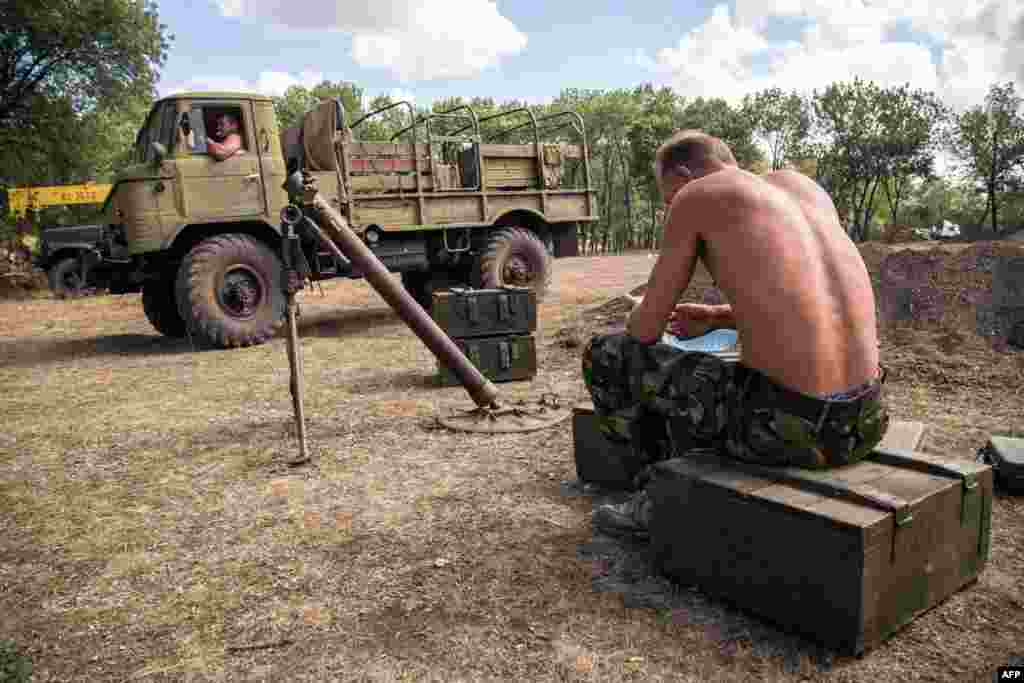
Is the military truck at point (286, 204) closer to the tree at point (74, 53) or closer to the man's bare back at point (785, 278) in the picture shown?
the man's bare back at point (785, 278)

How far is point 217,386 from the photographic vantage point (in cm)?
628

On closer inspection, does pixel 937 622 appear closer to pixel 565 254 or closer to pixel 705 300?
pixel 705 300

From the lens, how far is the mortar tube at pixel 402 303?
434 cm

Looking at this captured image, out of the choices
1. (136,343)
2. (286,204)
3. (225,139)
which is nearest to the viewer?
(286,204)

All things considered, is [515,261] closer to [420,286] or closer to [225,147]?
[420,286]

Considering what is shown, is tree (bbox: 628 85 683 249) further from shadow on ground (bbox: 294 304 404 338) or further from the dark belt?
the dark belt

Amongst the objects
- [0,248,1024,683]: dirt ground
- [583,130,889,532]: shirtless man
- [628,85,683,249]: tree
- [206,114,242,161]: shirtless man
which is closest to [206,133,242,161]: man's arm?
[206,114,242,161]: shirtless man

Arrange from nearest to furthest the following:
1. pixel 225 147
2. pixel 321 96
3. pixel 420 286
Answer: pixel 225 147
pixel 420 286
pixel 321 96

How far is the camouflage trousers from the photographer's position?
7.22ft

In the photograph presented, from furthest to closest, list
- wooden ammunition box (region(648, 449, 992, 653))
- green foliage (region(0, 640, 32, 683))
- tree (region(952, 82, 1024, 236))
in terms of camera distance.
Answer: tree (region(952, 82, 1024, 236)), green foliage (region(0, 640, 32, 683)), wooden ammunition box (region(648, 449, 992, 653))

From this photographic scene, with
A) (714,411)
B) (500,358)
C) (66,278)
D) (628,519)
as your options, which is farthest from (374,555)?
(66,278)

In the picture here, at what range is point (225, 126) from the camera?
8117 mm

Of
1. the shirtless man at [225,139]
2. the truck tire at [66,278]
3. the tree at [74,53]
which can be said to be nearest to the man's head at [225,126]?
the shirtless man at [225,139]

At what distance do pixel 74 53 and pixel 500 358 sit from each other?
57.3ft
